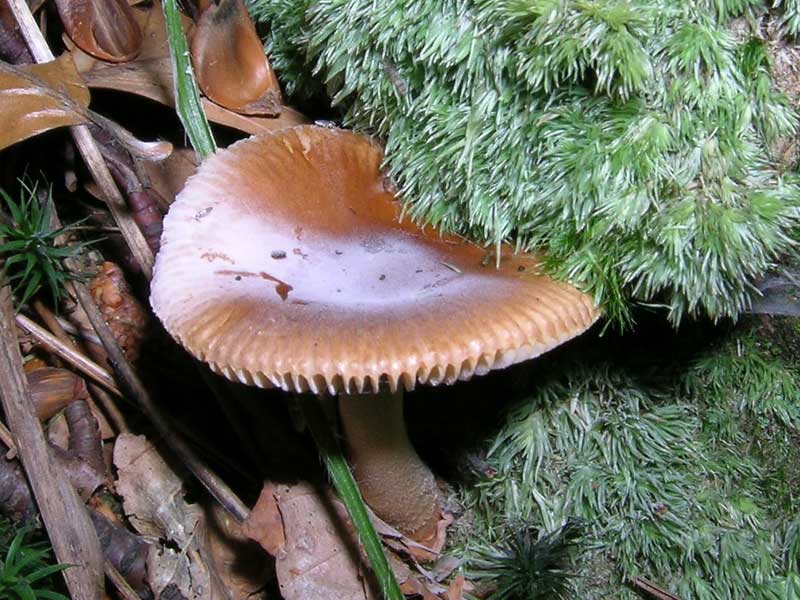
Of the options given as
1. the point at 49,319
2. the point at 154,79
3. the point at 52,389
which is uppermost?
the point at 154,79

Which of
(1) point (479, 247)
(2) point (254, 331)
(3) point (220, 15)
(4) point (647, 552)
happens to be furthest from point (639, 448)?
(3) point (220, 15)

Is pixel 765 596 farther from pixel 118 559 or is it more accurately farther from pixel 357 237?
pixel 118 559

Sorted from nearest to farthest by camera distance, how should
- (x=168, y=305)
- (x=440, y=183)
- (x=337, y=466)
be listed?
(x=168, y=305) → (x=440, y=183) → (x=337, y=466)

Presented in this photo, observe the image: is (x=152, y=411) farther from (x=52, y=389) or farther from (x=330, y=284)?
(x=330, y=284)

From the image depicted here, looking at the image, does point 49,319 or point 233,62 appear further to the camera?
point 49,319

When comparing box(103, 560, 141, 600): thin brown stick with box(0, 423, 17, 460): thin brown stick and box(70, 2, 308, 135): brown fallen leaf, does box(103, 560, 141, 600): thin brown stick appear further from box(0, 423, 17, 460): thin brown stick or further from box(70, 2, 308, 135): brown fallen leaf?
box(70, 2, 308, 135): brown fallen leaf

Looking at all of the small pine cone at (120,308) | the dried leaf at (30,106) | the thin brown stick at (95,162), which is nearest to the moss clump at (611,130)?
the dried leaf at (30,106)

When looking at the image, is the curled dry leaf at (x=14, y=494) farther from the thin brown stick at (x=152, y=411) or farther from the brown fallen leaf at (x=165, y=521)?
the thin brown stick at (x=152, y=411)

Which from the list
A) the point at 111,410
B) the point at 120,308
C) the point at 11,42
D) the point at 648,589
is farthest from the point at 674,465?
the point at 11,42
